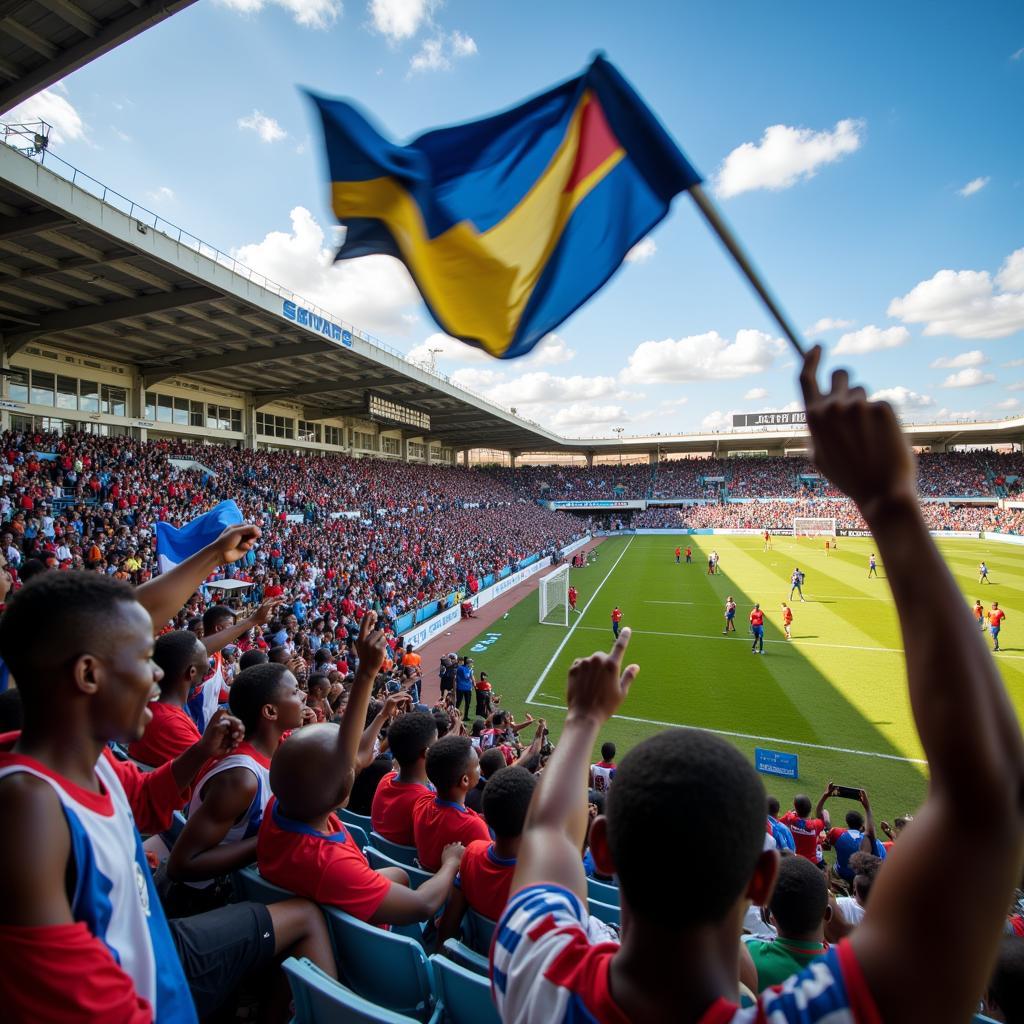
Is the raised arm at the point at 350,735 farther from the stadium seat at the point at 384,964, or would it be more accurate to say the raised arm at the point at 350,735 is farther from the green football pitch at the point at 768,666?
the green football pitch at the point at 768,666

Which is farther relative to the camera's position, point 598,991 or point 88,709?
point 88,709

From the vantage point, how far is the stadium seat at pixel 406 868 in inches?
133

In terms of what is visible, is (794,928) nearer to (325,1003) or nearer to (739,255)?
(325,1003)

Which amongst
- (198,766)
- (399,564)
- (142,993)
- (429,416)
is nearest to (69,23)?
(198,766)

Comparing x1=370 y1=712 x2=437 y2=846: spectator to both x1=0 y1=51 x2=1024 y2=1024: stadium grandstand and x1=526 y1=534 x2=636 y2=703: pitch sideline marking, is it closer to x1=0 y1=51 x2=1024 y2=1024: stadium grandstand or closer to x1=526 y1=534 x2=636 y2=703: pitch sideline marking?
x1=0 y1=51 x2=1024 y2=1024: stadium grandstand

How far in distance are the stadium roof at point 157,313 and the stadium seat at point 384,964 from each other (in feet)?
→ 50.3

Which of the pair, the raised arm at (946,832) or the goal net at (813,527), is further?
the goal net at (813,527)

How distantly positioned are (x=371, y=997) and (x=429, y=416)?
42380 mm

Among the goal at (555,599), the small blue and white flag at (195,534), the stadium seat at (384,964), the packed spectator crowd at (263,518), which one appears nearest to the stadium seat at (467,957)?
the stadium seat at (384,964)

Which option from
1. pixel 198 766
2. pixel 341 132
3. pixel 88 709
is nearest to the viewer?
pixel 88 709

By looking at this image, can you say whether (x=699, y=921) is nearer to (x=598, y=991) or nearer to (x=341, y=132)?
(x=598, y=991)

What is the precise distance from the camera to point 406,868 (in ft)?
11.0

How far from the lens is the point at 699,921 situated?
1.11 metres

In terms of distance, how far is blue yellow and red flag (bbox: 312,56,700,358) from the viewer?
381 cm
